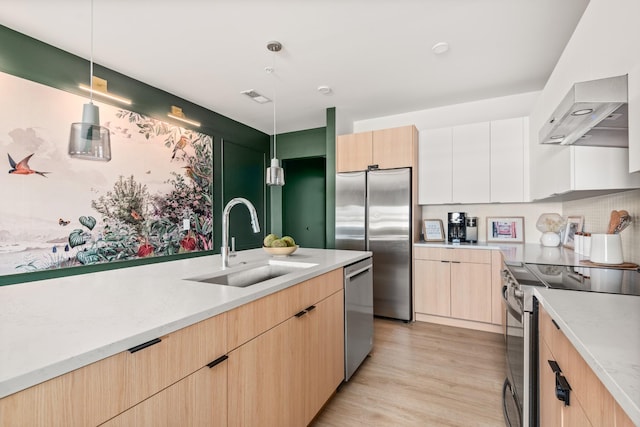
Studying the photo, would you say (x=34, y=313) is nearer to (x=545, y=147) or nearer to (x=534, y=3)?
(x=534, y=3)

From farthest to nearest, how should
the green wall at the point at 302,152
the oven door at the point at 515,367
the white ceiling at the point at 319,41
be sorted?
the green wall at the point at 302,152 → the white ceiling at the point at 319,41 → the oven door at the point at 515,367

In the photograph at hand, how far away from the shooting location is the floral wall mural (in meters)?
2.09

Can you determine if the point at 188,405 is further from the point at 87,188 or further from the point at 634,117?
the point at 87,188

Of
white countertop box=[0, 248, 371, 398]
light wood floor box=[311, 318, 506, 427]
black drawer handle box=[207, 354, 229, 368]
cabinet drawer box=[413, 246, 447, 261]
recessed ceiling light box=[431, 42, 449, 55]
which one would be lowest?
light wood floor box=[311, 318, 506, 427]

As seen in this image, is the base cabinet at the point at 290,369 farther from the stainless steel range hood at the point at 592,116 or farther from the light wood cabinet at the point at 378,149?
the light wood cabinet at the point at 378,149

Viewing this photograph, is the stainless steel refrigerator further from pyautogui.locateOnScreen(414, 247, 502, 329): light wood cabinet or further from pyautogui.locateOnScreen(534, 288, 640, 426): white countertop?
pyautogui.locateOnScreen(534, 288, 640, 426): white countertop

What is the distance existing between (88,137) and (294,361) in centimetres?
142

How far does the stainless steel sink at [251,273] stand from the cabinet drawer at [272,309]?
145 mm

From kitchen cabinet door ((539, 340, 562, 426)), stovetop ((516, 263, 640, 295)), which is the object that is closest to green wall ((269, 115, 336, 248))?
stovetop ((516, 263, 640, 295))

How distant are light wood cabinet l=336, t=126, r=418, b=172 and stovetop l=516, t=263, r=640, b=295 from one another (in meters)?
1.97

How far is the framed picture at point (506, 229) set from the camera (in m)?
3.29

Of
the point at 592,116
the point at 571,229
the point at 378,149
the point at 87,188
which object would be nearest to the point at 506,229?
the point at 571,229

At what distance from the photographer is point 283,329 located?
1321 mm

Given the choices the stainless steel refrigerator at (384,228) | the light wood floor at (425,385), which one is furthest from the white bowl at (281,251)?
the stainless steel refrigerator at (384,228)
